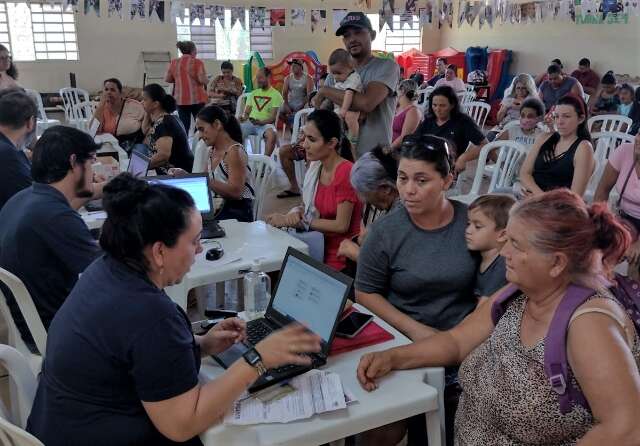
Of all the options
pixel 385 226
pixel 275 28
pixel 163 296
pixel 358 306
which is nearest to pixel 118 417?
pixel 163 296

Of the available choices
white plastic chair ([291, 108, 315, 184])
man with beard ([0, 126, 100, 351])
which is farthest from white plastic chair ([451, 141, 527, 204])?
man with beard ([0, 126, 100, 351])

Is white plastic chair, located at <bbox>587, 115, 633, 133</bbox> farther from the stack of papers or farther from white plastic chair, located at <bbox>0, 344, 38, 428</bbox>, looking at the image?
white plastic chair, located at <bbox>0, 344, 38, 428</bbox>

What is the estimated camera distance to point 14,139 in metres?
2.85

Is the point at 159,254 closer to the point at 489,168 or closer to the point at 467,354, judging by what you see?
the point at 467,354

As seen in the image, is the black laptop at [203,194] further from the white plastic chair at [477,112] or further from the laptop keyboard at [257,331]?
the white plastic chair at [477,112]

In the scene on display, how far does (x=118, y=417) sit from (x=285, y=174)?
4.45 metres

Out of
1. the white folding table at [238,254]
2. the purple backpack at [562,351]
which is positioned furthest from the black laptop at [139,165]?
the purple backpack at [562,351]

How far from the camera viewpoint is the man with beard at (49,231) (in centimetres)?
190

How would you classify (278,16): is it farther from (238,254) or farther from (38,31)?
(238,254)

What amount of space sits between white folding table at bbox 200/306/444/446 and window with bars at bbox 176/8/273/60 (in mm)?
9361

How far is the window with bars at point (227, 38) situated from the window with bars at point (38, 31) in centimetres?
176

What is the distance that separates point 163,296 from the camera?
124 cm

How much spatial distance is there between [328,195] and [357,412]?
146 centimetres

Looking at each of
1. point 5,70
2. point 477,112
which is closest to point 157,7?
point 5,70
